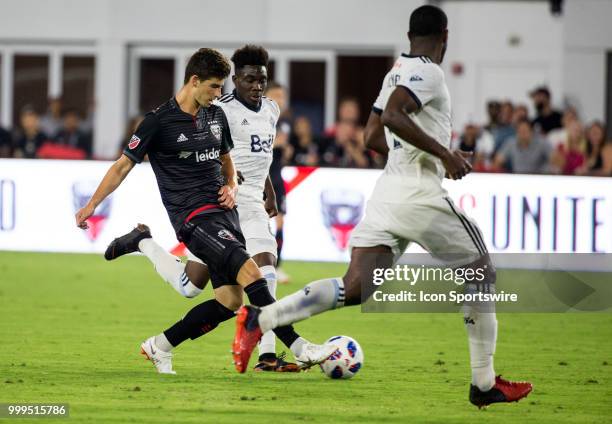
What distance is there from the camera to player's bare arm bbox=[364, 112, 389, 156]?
757 centimetres

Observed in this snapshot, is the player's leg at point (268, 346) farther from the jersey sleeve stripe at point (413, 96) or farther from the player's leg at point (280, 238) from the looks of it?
the player's leg at point (280, 238)

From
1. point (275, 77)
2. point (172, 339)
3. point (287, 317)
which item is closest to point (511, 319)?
point (172, 339)

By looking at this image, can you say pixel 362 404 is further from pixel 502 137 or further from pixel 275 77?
pixel 275 77

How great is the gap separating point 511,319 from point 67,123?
1283 centimetres

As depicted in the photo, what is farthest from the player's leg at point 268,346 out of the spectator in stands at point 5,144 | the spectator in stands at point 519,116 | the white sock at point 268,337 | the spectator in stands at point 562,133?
the spectator in stands at point 5,144

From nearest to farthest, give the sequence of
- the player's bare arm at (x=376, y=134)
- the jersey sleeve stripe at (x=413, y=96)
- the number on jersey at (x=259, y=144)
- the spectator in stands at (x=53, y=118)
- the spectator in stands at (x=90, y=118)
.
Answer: the jersey sleeve stripe at (x=413, y=96) → the player's bare arm at (x=376, y=134) → the number on jersey at (x=259, y=144) → the spectator in stands at (x=53, y=118) → the spectator in stands at (x=90, y=118)

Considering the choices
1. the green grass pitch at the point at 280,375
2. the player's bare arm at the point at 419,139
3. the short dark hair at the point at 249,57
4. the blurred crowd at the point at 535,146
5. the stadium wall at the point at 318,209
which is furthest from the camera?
the blurred crowd at the point at 535,146

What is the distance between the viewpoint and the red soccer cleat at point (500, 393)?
7.42m

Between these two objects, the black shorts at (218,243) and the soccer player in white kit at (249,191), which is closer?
the black shorts at (218,243)

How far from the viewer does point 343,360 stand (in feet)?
28.2

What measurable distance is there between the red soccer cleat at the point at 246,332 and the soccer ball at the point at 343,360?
4.40 ft

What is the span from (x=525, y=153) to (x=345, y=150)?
278cm

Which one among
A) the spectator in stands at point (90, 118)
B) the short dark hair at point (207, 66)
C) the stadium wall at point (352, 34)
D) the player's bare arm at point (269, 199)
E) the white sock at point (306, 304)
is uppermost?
the stadium wall at point (352, 34)

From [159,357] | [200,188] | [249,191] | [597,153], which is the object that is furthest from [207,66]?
[597,153]
